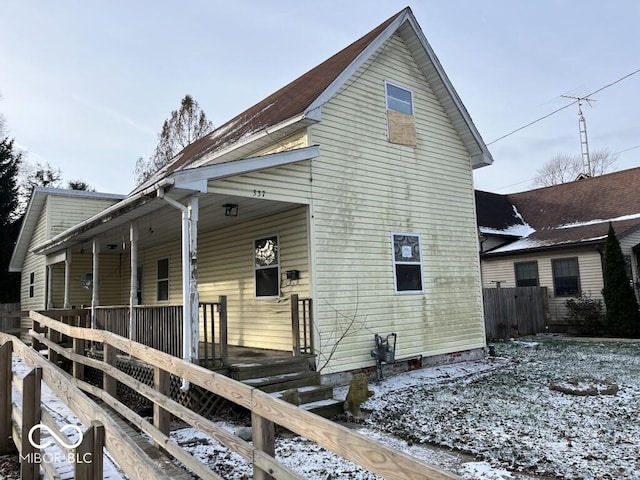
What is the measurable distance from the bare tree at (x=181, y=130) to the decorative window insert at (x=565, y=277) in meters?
18.9

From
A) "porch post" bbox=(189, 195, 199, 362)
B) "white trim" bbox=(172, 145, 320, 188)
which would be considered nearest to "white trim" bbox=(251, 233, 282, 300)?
"white trim" bbox=(172, 145, 320, 188)

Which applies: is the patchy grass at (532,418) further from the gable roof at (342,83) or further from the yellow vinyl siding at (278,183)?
the gable roof at (342,83)

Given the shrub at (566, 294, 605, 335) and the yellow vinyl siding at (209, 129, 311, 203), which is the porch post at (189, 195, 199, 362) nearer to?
the yellow vinyl siding at (209, 129, 311, 203)

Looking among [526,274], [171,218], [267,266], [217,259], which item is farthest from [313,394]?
Result: [526,274]

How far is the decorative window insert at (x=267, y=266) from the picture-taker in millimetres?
8781

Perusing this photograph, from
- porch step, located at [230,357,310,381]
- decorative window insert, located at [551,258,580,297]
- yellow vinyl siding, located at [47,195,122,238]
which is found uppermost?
yellow vinyl siding, located at [47,195,122,238]

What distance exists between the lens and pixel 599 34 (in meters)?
15.0

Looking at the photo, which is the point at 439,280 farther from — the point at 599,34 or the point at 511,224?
the point at 511,224

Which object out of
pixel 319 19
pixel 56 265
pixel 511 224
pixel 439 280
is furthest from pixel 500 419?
pixel 511 224

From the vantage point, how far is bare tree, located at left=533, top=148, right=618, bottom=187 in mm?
39594

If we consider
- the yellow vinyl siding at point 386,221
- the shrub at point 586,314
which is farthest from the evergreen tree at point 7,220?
the shrub at point 586,314

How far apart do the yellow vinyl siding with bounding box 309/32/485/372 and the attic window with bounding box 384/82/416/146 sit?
150mm

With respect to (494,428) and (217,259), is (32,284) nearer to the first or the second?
(217,259)

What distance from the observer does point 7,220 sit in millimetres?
25578
